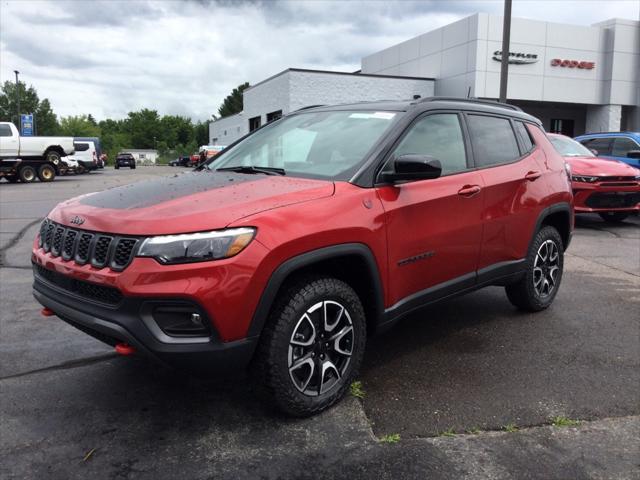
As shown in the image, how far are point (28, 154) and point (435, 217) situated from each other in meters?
25.0

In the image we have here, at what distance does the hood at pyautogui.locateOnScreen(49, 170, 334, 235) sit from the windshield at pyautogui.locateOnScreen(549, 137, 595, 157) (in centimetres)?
896

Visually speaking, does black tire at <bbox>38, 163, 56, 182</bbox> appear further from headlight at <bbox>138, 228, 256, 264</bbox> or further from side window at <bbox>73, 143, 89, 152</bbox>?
headlight at <bbox>138, 228, 256, 264</bbox>

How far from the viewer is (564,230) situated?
5395mm

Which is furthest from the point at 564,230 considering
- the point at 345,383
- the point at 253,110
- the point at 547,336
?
the point at 253,110

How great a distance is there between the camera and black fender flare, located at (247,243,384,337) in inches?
109

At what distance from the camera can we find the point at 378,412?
3.26 meters

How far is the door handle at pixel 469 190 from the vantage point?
395 centimetres

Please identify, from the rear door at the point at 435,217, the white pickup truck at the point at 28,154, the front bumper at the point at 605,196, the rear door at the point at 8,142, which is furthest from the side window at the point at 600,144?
the rear door at the point at 8,142

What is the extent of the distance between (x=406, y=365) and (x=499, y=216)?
1.33m

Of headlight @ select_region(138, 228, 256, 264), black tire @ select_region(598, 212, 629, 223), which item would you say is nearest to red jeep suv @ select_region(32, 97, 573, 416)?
headlight @ select_region(138, 228, 256, 264)

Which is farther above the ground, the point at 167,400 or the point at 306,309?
the point at 306,309

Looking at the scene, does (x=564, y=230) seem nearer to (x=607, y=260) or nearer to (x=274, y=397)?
(x=607, y=260)

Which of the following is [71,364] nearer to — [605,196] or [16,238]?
[16,238]

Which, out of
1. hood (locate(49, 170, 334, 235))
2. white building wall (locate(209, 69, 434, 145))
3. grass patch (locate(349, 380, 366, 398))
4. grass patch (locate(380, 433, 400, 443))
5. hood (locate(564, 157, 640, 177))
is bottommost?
grass patch (locate(380, 433, 400, 443))
